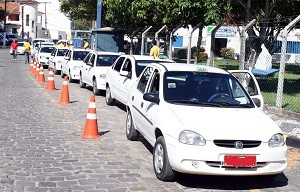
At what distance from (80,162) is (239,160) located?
252 cm

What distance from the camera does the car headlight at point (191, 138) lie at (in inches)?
232

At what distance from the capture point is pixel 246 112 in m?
6.66

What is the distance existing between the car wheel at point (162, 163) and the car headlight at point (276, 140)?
1332mm

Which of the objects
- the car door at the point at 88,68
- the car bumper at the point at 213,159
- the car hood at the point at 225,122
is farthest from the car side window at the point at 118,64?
the car bumper at the point at 213,159

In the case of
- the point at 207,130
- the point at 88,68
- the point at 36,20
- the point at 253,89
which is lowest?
the point at 207,130

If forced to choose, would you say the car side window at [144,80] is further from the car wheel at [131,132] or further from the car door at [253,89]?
the car door at [253,89]

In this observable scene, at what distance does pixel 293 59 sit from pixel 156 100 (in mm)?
35753

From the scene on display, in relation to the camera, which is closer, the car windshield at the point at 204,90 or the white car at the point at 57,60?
the car windshield at the point at 204,90

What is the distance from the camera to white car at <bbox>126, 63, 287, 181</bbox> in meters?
5.86

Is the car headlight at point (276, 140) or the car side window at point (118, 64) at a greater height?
the car side window at point (118, 64)

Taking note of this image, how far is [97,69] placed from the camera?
15.8 meters

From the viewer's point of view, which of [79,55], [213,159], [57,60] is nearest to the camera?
[213,159]

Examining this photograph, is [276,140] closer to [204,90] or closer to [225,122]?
[225,122]

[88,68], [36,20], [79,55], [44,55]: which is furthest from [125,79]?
[36,20]
